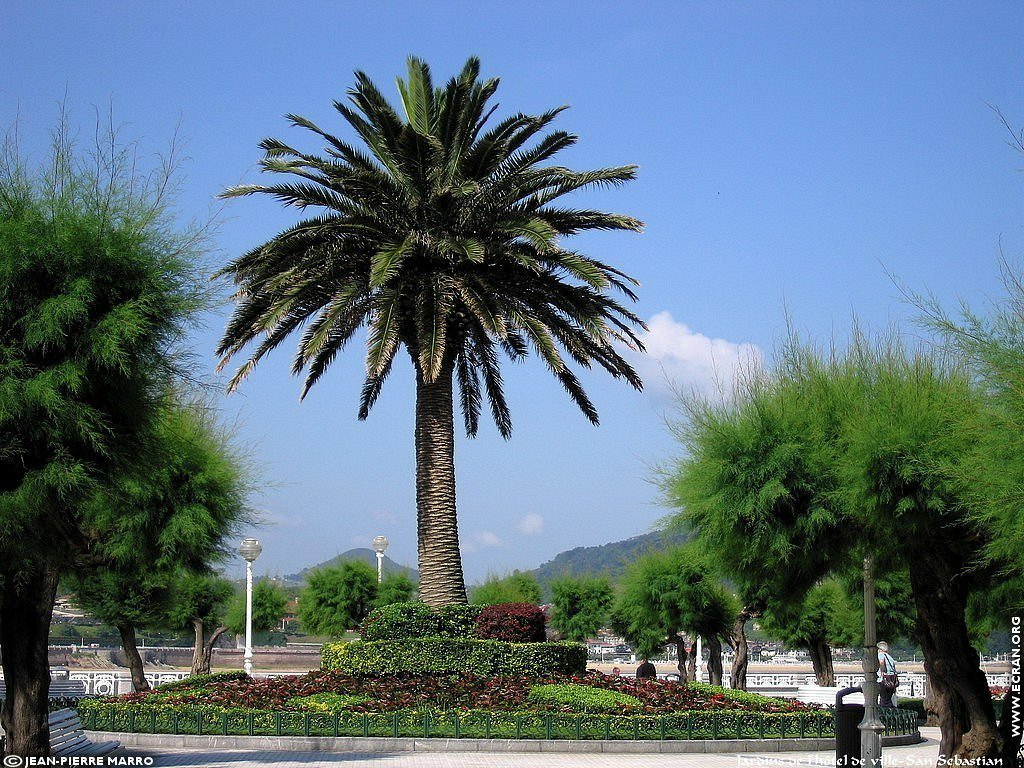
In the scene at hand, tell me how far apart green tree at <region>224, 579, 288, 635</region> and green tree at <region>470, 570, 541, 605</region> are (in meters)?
10.1

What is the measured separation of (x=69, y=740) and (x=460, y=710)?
7.16 m

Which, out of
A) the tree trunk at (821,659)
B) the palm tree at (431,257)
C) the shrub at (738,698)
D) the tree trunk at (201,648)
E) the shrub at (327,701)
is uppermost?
the palm tree at (431,257)

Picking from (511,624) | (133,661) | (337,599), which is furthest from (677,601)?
(133,661)

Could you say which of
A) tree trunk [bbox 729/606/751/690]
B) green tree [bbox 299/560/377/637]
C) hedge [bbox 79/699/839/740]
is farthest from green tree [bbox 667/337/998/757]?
green tree [bbox 299/560/377/637]

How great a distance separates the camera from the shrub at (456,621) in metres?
23.7

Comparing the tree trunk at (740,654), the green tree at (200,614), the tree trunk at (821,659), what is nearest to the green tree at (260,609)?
the green tree at (200,614)

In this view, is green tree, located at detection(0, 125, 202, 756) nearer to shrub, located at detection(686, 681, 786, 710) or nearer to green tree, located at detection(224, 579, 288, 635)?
shrub, located at detection(686, 681, 786, 710)

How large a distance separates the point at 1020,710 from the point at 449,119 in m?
16.4

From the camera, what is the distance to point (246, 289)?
24656 millimetres

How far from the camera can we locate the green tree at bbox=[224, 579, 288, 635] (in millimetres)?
51781

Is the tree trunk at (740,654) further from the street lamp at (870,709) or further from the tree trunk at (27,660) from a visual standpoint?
the tree trunk at (27,660)

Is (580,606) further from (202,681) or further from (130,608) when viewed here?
(202,681)

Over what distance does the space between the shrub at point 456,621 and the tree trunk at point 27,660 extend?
11051mm

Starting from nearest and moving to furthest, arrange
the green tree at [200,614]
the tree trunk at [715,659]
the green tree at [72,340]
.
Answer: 1. the green tree at [72,340]
2. the tree trunk at [715,659]
3. the green tree at [200,614]
